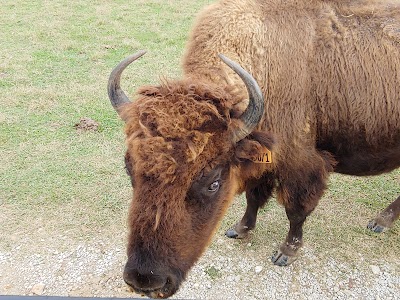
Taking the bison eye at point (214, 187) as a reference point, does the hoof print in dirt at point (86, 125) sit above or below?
below

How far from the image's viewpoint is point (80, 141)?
6336 millimetres

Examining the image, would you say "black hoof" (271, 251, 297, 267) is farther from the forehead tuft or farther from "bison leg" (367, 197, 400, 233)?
the forehead tuft

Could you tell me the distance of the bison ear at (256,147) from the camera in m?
2.95

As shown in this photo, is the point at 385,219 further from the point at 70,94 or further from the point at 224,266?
the point at 70,94

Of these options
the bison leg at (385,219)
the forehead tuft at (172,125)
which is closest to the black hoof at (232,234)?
the bison leg at (385,219)

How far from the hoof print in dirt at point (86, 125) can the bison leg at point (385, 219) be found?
438 cm

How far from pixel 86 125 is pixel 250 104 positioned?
175 inches

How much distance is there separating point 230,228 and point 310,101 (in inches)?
74.3

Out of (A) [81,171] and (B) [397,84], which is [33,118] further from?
(B) [397,84]

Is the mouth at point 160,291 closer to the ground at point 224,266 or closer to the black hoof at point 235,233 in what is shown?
the ground at point 224,266

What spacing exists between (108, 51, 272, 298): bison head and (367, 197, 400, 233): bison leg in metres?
2.68

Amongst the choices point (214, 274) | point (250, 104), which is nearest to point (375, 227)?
point (214, 274)

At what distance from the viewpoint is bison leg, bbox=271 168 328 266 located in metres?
3.82

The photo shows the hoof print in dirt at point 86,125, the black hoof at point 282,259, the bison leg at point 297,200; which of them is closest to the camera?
the bison leg at point 297,200
